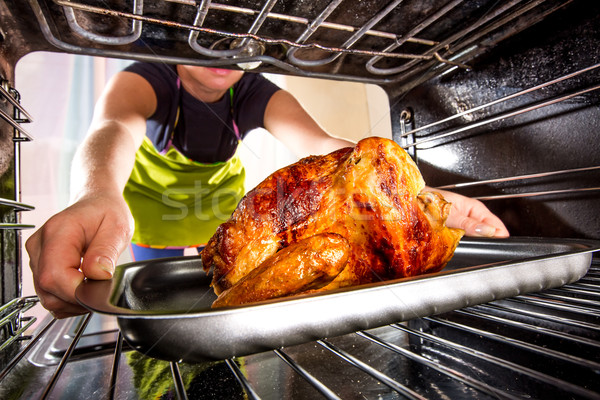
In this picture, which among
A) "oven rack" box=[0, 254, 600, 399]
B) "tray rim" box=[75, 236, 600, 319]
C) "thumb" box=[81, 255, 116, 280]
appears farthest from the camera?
"thumb" box=[81, 255, 116, 280]

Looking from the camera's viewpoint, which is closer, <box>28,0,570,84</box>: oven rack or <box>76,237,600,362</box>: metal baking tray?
<box>76,237,600,362</box>: metal baking tray

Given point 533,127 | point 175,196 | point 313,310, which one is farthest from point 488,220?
point 175,196

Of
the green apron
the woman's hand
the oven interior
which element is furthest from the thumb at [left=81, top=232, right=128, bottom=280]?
the green apron

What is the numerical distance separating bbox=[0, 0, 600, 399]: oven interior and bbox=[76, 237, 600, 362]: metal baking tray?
69 mm

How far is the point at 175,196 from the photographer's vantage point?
1.77 metres

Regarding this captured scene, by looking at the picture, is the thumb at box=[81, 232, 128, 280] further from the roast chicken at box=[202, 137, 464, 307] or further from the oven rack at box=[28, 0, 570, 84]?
the oven rack at box=[28, 0, 570, 84]

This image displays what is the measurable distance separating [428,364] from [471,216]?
58cm

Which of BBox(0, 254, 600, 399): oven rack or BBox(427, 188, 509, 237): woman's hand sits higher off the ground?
BBox(427, 188, 509, 237): woman's hand

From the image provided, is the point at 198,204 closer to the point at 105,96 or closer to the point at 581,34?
the point at 105,96

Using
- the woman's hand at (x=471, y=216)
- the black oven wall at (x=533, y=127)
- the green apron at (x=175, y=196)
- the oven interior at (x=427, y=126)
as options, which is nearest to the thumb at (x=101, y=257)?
the oven interior at (x=427, y=126)

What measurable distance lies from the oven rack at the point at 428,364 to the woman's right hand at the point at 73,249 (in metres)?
0.07

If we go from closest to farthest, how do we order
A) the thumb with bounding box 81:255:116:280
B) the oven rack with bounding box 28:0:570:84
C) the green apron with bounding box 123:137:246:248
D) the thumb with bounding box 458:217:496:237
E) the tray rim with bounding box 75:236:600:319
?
1. the tray rim with bounding box 75:236:600:319
2. the thumb with bounding box 81:255:116:280
3. the oven rack with bounding box 28:0:570:84
4. the thumb with bounding box 458:217:496:237
5. the green apron with bounding box 123:137:246:248

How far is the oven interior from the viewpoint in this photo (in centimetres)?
57

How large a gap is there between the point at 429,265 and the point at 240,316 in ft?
1.42
